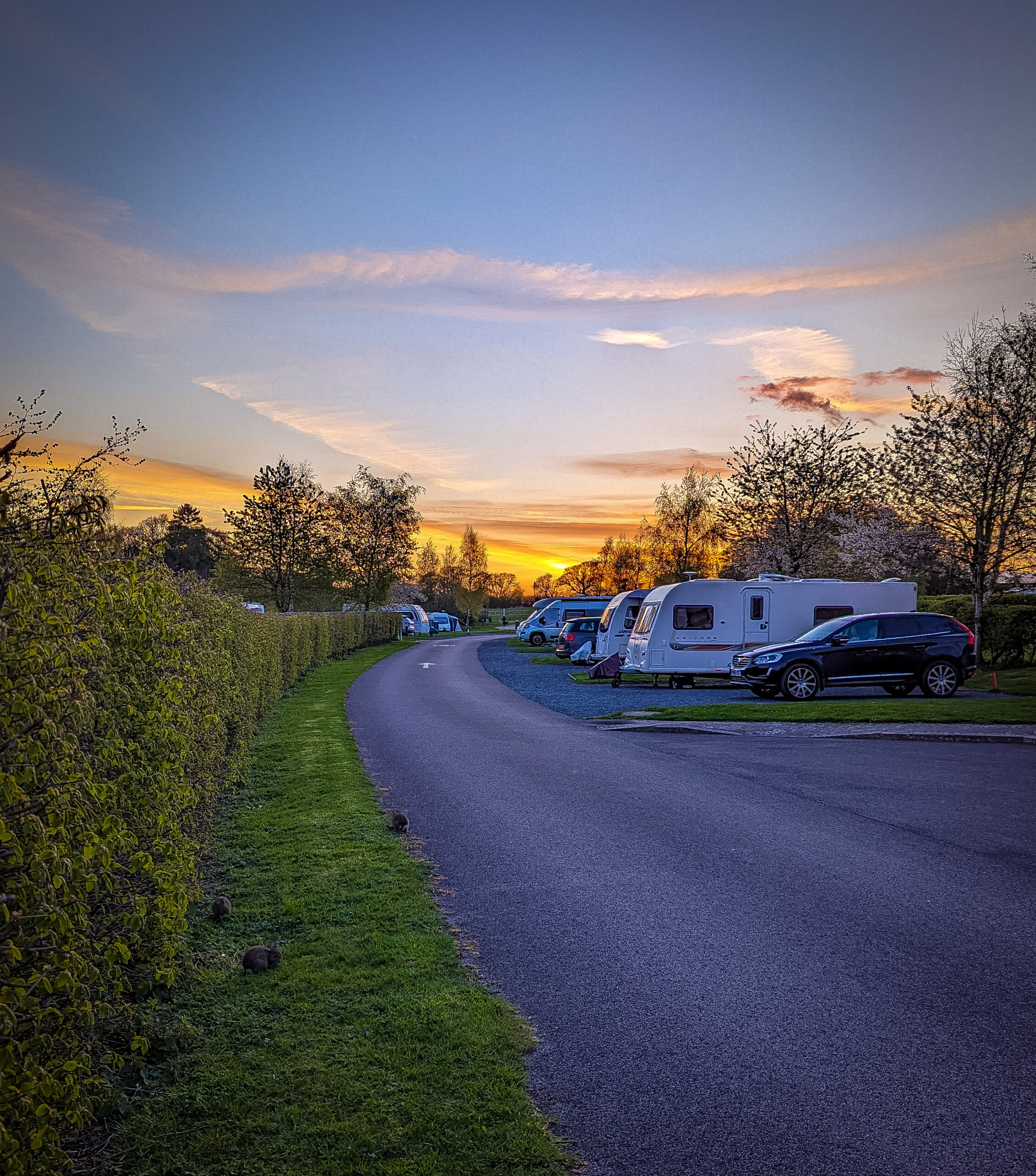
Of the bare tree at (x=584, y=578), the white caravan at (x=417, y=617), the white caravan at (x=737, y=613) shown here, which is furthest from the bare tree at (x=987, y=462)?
the bare tree at (x=584, y=578)

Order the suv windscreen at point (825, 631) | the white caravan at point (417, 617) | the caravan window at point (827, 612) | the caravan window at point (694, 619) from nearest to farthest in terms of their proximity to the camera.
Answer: the suv windscreen at point (825, 631) < the caravan window at point (694, 619) < the caravan window at point (827, 612) < the white caravan at point (417, 617)

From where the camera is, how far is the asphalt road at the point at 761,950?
11.6ft

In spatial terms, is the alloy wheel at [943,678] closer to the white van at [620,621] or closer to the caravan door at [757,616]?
the caravan door at [757,616]

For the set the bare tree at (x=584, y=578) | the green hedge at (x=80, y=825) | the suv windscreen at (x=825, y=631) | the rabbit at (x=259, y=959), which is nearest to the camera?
the green hedge at (x=80, y=825)

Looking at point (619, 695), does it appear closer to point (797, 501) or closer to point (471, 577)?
point (797, 501)

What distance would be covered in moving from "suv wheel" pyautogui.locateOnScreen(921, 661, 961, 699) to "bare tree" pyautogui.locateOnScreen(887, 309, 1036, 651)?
7978 mm

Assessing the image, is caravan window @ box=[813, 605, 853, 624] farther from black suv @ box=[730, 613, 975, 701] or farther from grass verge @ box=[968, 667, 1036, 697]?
grass verge @ box=[968, 667, 1036, 697]

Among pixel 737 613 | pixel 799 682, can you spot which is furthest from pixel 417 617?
pixel 799 682

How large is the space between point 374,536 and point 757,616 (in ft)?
131

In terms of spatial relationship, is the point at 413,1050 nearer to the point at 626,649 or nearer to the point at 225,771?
the point at 225,771

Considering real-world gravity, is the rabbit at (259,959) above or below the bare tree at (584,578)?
below

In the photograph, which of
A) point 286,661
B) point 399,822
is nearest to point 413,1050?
point 399,822

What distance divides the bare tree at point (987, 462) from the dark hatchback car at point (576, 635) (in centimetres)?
1274

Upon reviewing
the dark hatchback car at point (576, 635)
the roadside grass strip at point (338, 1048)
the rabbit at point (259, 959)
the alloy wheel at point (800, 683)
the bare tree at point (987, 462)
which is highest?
the bare tree at point (987, 462)
